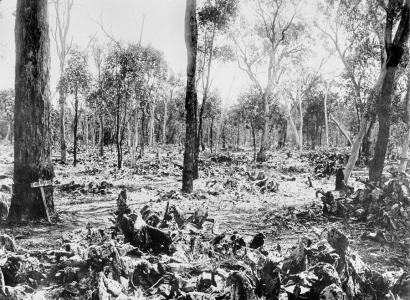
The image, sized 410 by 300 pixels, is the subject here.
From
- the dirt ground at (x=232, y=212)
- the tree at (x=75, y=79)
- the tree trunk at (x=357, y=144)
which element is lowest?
the dirt ground at (x=232, y=212)

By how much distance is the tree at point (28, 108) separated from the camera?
543 centimetres

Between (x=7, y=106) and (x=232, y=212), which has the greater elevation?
(x=7, y=106)

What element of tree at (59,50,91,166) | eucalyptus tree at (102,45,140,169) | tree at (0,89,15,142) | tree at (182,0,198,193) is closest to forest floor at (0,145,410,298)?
tree at (182,0,198,193)

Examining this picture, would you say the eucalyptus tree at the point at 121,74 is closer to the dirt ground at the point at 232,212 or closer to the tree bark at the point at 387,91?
the dirt ground at the point at 232,212

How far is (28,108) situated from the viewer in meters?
5.44

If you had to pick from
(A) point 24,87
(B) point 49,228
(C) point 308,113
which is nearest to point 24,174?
(B) point 49,228

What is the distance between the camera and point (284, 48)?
957 inches

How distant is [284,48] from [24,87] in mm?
21535

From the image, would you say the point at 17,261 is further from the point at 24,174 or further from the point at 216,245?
the point at 24,174

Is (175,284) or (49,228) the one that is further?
(49,228)

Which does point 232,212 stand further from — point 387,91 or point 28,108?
point 387,91

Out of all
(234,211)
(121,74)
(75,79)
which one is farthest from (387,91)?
(75,79)

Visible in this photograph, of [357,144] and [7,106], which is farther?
[7,106]

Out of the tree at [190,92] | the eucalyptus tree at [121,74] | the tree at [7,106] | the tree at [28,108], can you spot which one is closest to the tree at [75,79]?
the eucalyptus tree at [121,74]
